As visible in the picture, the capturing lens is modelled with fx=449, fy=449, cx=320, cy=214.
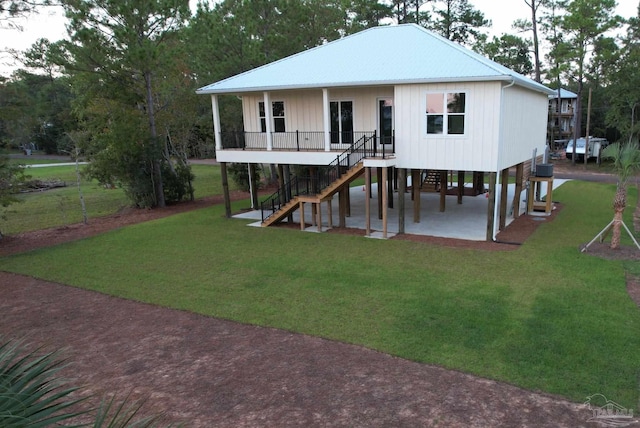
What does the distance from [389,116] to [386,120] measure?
161mm

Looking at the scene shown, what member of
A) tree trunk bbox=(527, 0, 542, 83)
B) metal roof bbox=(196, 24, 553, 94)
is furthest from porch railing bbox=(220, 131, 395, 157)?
tree trunk bbox=(527, 0, 542, 83)

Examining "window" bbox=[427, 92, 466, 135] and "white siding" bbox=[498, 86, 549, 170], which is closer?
"window" bbox=[427, 92, 466, 135]

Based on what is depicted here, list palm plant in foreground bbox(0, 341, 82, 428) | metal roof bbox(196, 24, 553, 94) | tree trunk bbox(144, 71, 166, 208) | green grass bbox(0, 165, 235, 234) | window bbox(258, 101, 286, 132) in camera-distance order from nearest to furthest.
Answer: palm plant in foreground bbox(0, 341, 82, 428) → metal roof bbox(196, 24, 553, 94) → window bbox(258, 101, 286, 132) → tree trunk bbox(144, 71, 166, 208) → green grass bbox(0, 165, 235, 234)

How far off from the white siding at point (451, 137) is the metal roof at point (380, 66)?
1.39 ft

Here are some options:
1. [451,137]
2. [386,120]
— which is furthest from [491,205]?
[386,120]

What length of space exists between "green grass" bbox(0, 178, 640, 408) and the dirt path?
38 centimetres

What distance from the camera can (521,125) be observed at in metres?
14.6

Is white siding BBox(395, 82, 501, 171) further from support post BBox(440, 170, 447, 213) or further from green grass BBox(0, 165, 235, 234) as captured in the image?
green grass BBox(0, 165, 235, 234)

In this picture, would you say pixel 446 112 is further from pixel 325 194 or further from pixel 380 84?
pixel 325 194

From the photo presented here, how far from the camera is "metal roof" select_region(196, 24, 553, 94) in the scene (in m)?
12.4

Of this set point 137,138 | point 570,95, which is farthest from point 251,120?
point 570,95

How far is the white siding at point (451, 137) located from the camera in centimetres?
1206

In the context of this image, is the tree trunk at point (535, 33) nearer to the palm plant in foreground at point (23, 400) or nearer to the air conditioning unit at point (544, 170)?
the air conditioning unit at point (544, 170)

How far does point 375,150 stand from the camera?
547 inches
